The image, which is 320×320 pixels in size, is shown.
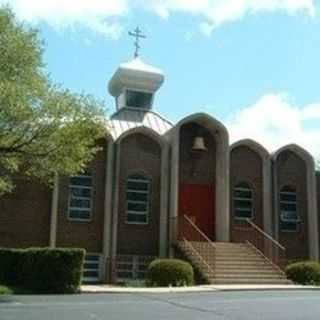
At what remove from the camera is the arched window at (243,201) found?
31.7 m

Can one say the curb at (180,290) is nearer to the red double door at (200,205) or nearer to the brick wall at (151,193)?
the brick wall at (151,193)

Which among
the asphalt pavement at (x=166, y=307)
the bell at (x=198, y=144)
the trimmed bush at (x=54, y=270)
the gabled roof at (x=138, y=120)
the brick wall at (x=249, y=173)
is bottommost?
the asphalt pavement at (x=166, y=307)

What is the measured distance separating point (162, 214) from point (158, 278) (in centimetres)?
543

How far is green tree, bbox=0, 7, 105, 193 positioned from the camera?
65.7ft

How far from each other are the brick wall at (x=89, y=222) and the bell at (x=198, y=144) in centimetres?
426

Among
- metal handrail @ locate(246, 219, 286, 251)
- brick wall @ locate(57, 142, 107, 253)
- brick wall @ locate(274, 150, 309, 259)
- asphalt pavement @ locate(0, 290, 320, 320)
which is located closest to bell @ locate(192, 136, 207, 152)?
brick wall @ locate(274, 150, 309, 259)

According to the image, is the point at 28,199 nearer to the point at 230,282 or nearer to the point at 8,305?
the point at 230,282

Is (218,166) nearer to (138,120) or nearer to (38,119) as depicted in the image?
(138,120)

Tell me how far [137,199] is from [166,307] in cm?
1407

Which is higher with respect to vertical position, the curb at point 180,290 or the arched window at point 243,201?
the arched window at point 243,201

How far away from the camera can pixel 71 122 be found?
66.8 feet

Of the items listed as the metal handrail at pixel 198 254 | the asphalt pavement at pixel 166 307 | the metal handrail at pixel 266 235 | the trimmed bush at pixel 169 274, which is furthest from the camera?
the metal handrail at pixel 266 235

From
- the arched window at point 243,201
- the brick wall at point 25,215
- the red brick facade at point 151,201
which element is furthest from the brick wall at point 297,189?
the brick wall at point 25,215

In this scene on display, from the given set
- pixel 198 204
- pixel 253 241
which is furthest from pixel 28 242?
pixel 253 241
